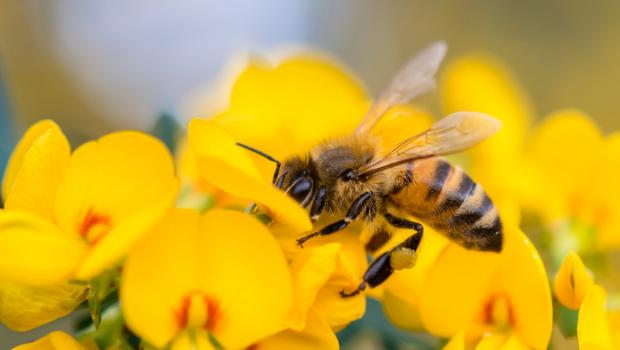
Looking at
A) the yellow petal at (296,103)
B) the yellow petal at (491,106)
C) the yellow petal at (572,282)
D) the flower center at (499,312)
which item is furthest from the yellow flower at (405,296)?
the yellow petal at (491,106)

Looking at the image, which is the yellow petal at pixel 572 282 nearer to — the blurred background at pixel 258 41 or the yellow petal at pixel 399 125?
the yellow petal at pixel 399 125

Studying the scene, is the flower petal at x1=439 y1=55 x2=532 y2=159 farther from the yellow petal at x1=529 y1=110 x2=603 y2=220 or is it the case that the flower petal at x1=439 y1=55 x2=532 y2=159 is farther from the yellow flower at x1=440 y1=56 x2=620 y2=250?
the yellow petal at x1=529 y1=110 x2=603 y2=220

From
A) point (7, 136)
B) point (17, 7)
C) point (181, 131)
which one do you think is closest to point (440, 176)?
point (181, 131)

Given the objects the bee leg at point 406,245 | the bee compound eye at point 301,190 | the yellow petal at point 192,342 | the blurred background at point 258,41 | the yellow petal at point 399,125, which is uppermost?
the yellow petal at point 399,125

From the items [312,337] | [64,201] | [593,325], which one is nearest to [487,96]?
[593,325]

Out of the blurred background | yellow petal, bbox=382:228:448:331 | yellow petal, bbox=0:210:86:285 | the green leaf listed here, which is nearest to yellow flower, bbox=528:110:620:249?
the green leaf

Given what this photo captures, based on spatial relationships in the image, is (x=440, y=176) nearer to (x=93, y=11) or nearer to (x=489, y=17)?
(x=489, y=17)
